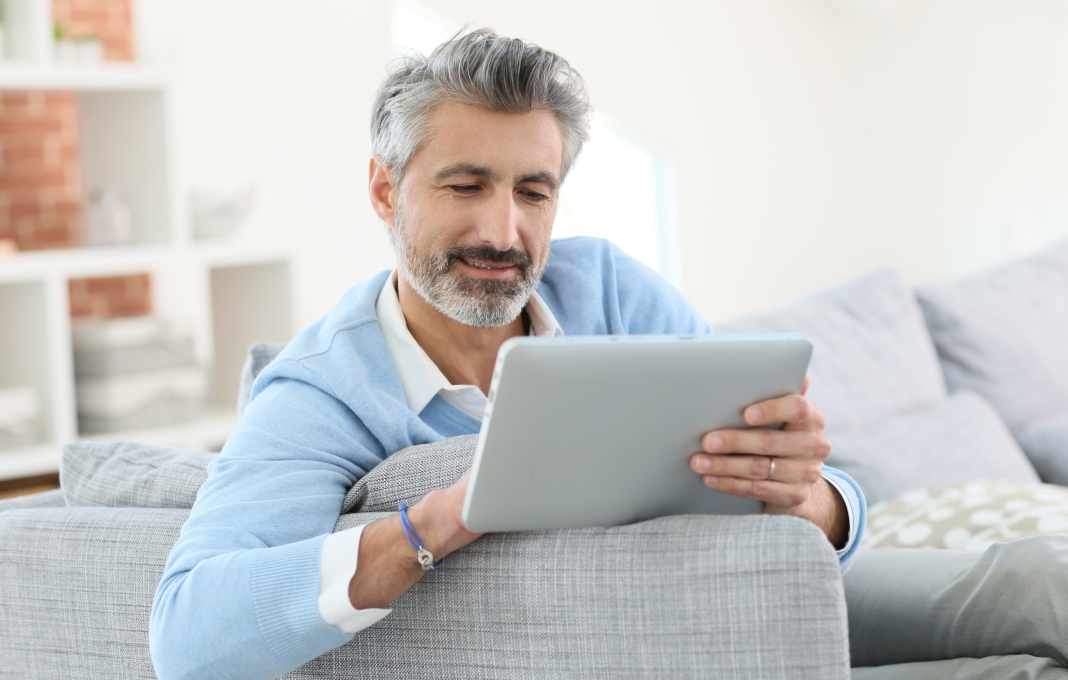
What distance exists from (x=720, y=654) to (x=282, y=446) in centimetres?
54

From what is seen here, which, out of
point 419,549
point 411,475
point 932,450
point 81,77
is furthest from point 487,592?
point 81,77

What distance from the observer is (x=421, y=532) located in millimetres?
980

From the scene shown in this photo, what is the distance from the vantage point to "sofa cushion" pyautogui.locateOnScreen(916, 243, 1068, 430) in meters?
2.66

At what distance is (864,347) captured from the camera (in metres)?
2.36

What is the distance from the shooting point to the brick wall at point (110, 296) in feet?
11.3

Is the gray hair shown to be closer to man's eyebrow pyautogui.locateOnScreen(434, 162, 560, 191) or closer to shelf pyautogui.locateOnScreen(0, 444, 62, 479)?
man's eyebrow pyautogui.locateOnScreen(434, 162, 560, 191)

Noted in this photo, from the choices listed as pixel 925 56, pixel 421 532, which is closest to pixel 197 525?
pixel 421 532

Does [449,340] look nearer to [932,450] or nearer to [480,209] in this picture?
[480,209]

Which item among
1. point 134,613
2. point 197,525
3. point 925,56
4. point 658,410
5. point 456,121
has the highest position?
point 925,56

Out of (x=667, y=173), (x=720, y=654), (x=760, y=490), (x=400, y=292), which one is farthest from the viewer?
(x=667, y=173)

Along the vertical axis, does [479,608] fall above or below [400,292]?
below

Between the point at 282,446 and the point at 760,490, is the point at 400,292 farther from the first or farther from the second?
the point at 760,490

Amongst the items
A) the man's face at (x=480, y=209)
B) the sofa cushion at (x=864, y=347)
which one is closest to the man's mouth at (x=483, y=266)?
the man's face at (x=480, y=209)

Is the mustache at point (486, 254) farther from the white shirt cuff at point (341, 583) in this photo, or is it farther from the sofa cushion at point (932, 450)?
the sofa cushion at point (932, 450)
